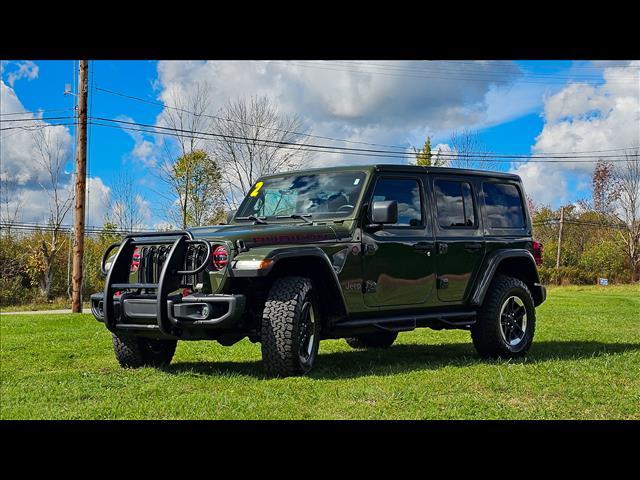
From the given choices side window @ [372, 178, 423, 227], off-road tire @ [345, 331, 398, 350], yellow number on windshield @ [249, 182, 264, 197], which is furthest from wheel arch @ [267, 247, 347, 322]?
off-road tire @ [345, 331, 398, 350]

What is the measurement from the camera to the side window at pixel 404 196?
7.79 m

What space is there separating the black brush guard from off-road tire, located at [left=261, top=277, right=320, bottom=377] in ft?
0.93

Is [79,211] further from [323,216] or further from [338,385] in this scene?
[338,385]

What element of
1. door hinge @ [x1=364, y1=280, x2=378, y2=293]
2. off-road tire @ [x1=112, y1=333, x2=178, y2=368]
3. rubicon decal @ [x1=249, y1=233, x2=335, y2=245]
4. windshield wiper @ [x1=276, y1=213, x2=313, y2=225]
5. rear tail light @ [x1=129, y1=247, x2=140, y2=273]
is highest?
windshield wiper @ [x1=276, y1=213, x2=313, y2=225]

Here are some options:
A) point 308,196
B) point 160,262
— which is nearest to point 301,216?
point 308,196

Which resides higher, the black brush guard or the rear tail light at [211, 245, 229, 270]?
the rear tail light at [211, 245, 229, 270]

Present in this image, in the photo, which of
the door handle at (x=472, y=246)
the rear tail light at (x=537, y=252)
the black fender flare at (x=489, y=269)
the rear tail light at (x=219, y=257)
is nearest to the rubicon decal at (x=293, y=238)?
the rear tail light at (x=219, y=257)

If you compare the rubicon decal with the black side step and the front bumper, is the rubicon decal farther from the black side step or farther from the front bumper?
the black side step

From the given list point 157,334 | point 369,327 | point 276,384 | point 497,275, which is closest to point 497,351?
point 497,275

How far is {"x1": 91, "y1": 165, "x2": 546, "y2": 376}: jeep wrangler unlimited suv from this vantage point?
21.4 feet

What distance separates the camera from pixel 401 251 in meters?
7.68

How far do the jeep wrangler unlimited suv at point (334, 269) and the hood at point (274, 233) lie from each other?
0.01 metres

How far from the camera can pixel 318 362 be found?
8.08 m
